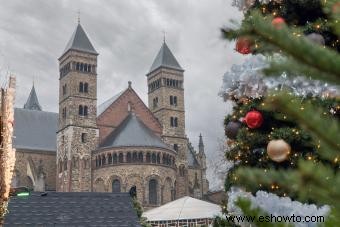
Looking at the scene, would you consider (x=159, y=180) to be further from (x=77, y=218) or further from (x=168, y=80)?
(x=77, y=218)

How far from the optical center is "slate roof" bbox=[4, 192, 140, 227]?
13500 millimetres

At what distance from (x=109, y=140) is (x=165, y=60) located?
48.5 ft

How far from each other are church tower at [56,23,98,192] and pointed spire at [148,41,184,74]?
27.3 ft

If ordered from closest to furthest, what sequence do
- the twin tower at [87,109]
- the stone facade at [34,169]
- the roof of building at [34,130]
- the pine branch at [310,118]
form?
the pine branch at [310,118], the twin tower at [87,109], the stone facade at [34,169], the roof of building at [34,130]

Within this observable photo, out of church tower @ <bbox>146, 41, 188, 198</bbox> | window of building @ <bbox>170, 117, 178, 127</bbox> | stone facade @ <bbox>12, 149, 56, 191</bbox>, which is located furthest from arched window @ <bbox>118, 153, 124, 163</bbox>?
stone facade @ <bbox>12, 149, 56, 191</bbox>

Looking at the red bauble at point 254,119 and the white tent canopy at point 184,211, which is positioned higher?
the red bauble at point 254,119

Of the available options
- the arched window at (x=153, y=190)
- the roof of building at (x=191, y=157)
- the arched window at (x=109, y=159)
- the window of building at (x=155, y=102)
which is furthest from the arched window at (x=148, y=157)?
the roof of building at (x=191, y=157)

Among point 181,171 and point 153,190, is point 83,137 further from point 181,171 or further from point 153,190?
point 181,171

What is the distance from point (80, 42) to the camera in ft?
185

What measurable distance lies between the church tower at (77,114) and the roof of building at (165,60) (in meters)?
8.32

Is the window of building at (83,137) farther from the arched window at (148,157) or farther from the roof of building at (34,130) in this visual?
the roof of building at (34,130)

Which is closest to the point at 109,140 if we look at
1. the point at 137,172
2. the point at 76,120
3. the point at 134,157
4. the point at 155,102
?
the point at 76,120

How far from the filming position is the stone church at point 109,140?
47.6 meters

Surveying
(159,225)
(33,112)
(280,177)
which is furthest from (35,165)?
(280,177)
